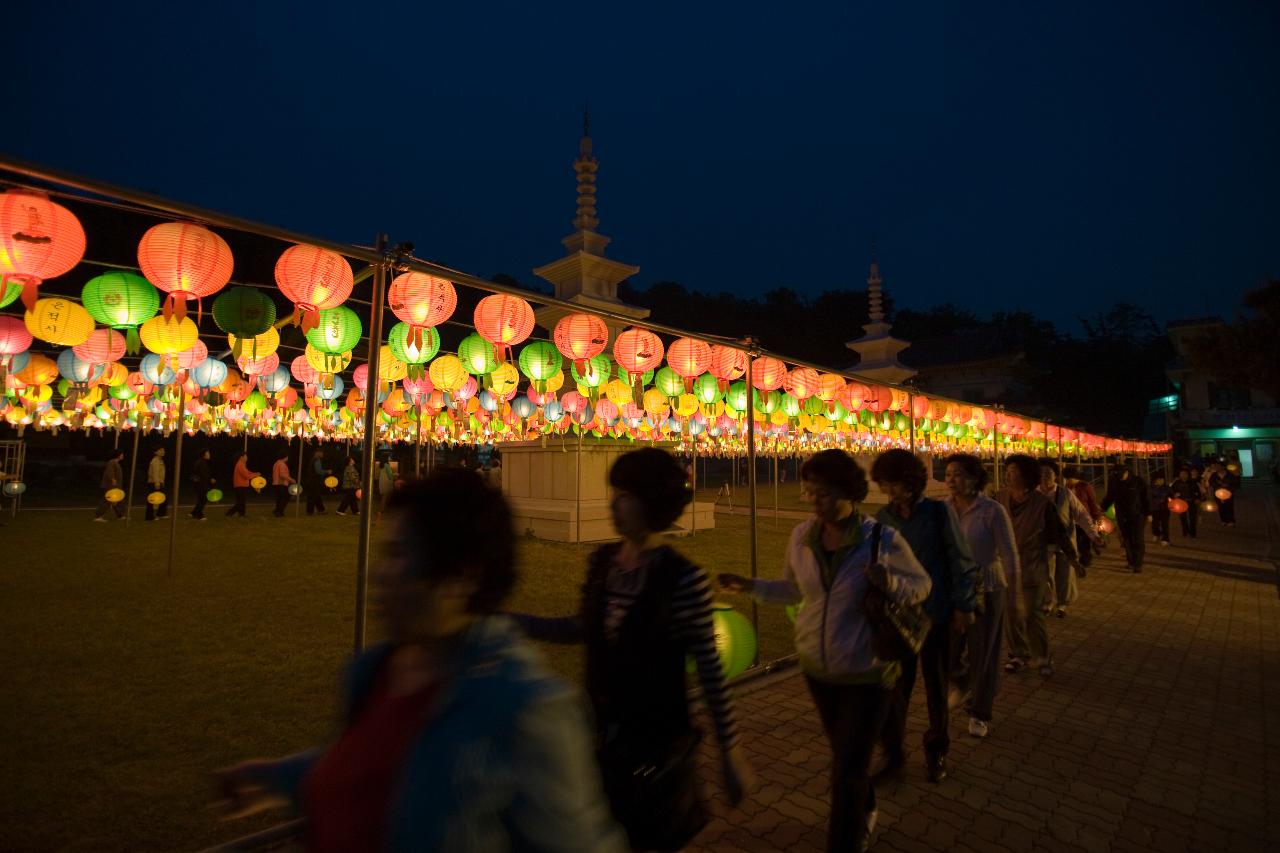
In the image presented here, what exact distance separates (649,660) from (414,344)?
17.6 feet

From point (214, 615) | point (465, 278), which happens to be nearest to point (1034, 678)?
point (465, 278)

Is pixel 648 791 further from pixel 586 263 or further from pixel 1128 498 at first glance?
pixel 586 263

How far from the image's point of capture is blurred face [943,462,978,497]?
4160mm

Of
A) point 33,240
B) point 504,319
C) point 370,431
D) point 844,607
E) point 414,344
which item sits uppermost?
point 504,319

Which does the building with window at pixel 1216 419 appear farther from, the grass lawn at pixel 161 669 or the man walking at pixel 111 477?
the man walking at pixel 111 477

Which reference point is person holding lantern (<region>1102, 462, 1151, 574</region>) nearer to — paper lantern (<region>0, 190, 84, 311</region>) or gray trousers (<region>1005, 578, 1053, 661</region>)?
gray trousers (<region>1005, 578, 1053, 661</region>)

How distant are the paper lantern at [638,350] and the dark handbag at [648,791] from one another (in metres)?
6.29

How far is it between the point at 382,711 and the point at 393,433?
21.0 metres

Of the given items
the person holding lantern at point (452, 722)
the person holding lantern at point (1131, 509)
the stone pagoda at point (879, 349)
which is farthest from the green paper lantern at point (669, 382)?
the stone pagoda at point (879, 349)

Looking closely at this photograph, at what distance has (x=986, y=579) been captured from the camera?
13.3 feet

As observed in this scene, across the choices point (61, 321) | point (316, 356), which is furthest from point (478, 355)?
point (61, 321)

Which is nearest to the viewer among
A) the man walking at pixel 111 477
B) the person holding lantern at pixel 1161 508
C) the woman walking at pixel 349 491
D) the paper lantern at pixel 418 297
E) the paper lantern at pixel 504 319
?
the paper lantern at pixel 418 297

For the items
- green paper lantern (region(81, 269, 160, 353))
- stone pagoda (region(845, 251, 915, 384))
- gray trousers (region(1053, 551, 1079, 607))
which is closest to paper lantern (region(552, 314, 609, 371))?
green paper lantern (region(81, 269, 160, 353))

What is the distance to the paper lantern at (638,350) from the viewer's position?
7.81 metres
